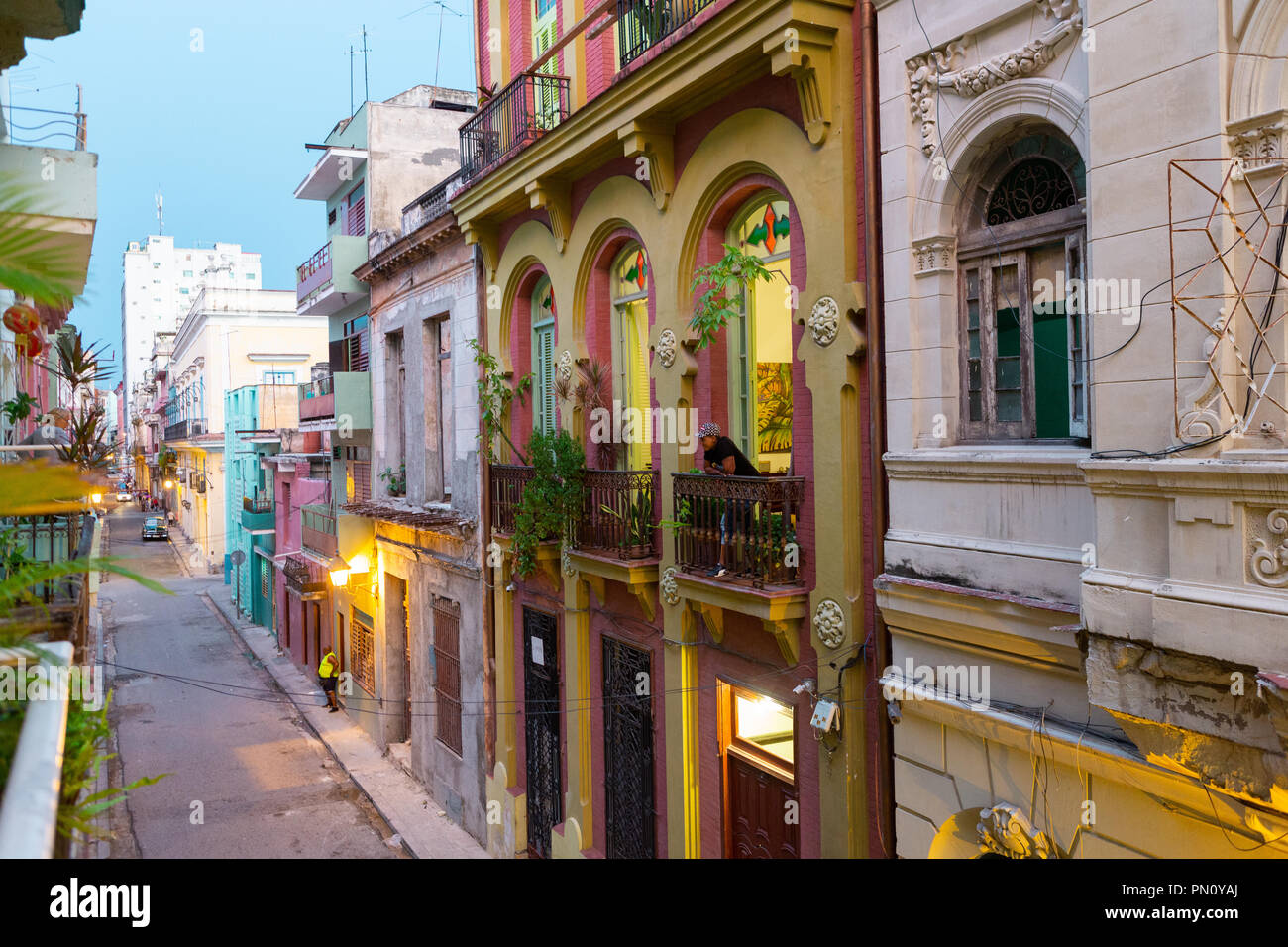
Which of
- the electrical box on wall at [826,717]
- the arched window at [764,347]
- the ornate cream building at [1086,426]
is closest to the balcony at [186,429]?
the arched window at [764,347]

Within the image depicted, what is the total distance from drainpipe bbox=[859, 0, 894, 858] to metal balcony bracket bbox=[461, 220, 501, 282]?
8.34m

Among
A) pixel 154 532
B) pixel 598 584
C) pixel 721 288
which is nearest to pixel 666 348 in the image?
pixel 721 288

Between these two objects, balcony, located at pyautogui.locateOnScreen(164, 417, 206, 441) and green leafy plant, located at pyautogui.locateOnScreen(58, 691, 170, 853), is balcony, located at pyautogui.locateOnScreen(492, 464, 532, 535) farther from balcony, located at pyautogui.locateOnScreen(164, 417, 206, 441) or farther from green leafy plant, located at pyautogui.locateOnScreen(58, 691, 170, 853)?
balcony, located at pyautogui.locateOnScreen(164, 417, 206, 441)

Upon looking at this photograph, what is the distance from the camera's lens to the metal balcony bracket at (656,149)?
1057cm

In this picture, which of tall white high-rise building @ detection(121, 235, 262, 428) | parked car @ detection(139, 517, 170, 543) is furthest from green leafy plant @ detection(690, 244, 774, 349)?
tall white high-rise building @ detection(121, 235, 262, 428)

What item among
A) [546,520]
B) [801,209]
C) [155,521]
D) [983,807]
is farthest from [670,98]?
[155,521]

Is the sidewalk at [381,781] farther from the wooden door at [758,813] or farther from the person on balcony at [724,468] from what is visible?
the person on balcony at [724,468]

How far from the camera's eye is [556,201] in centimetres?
1293

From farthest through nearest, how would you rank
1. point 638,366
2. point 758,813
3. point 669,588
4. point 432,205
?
point 432,205
point 638,366
point 669,588
point 758,813

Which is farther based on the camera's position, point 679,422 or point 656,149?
point 656,149

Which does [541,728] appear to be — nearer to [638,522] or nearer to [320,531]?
[638,522]

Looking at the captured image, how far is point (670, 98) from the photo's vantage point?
9891mm

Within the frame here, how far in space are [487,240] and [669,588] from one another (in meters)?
7.42

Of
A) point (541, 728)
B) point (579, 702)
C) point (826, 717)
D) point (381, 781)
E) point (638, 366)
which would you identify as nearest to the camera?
point (826, 717)
